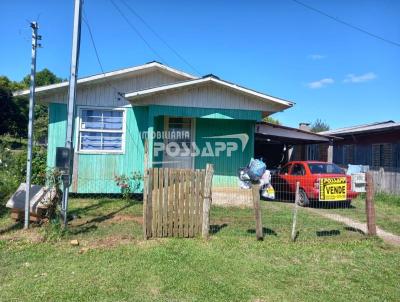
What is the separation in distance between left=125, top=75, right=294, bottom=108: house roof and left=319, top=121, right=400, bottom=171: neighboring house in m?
6.37

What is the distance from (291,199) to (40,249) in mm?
8487

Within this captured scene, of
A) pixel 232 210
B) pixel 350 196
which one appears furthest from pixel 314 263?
pixel 350 196

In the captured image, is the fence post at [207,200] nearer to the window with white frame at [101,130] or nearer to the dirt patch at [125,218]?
the dirt patch at [125,218]

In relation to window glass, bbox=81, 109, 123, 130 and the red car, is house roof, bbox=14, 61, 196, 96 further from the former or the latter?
the red car

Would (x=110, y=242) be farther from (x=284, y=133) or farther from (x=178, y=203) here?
(x=284, y=133)

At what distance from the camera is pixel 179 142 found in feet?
39.4

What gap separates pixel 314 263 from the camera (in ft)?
17.7

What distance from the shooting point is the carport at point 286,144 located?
15.2m

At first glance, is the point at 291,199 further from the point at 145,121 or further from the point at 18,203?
the point at 18,203

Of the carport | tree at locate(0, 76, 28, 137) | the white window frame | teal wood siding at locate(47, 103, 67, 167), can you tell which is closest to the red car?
the carport

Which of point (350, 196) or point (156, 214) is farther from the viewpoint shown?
point (350, 196)

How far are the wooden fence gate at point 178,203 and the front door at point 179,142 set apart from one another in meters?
5.51

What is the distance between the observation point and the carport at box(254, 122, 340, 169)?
49.9 feet

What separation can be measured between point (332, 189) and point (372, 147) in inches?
448
